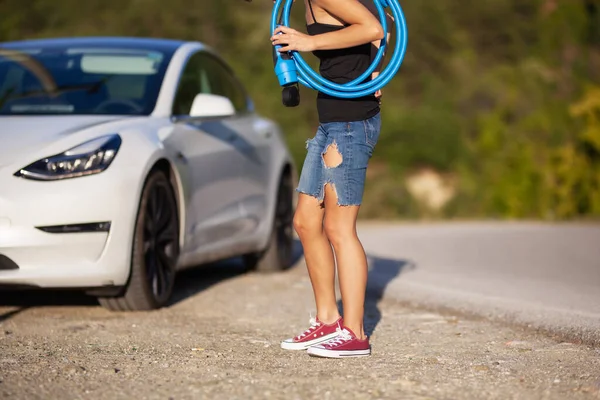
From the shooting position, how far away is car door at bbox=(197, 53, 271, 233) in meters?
8.02

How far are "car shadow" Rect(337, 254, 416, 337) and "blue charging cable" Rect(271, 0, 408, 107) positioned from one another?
4.77 ft

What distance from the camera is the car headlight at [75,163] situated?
238 inches

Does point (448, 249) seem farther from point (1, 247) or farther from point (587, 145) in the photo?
point (587, 145)

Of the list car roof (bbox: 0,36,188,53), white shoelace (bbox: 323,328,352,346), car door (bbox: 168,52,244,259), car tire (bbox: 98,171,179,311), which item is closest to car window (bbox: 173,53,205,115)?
car door (bbox: 168,52,244,259)

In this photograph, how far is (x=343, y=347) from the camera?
16.6 feet

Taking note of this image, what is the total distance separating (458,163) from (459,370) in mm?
35910

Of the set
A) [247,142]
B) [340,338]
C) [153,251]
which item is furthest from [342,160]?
[247,142]

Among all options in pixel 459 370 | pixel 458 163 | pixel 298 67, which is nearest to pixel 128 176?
pixel 298 67

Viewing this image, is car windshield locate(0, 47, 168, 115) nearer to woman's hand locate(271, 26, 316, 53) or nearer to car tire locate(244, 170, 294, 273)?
car tire locate(244, 170, 294, 273)

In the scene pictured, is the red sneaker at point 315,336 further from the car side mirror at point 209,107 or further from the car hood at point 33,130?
the car side mirror at point 209,107

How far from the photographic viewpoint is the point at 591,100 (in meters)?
25.5

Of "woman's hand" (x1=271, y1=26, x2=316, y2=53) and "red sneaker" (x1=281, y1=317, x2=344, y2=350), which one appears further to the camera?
"red sneaker" (x1=281, y1=317, x2=344, y2=350)

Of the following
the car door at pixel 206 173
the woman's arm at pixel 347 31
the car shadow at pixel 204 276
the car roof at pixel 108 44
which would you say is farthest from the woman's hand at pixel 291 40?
the car roof at pixel 108 44

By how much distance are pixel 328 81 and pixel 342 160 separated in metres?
0.36
